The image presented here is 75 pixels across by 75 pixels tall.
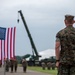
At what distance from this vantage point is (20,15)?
7662 centimetres

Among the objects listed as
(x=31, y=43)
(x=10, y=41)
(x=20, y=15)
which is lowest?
(x=10, y=41)

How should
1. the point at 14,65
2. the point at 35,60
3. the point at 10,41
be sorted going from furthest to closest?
1. the point at 35,60
2. the point at 14,65
3. the point at 10,41

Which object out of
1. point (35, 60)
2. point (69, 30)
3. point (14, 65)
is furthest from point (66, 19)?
point (35, 60)

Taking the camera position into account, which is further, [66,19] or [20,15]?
[20,15]

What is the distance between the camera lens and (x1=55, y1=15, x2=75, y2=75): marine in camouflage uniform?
775 cm

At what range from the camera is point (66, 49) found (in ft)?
25.8

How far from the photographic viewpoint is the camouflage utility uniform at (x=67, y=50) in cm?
778

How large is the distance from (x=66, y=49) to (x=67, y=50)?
0.03 m

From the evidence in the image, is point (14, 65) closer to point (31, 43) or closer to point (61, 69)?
point (31, 43)

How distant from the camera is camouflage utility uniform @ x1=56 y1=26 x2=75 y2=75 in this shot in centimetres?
778

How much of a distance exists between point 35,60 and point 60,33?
2597 inches

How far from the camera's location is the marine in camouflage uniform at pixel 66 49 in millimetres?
7750

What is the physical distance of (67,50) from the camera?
25.8 ft

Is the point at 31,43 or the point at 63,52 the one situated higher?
the point at 31,43
